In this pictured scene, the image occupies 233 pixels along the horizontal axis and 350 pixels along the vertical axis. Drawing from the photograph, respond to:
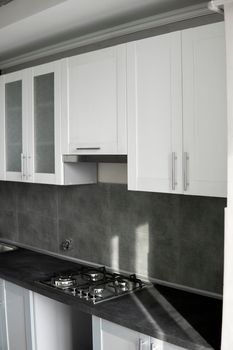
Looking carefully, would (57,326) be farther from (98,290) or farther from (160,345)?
(160,345)

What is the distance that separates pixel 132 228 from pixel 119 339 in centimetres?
87

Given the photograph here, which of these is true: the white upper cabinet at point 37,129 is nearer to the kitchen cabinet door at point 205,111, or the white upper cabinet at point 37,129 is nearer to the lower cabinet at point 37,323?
the lower cabinet at point 37,323

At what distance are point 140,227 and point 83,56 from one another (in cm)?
115

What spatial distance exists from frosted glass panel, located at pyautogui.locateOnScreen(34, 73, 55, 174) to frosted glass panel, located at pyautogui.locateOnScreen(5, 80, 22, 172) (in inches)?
9.0

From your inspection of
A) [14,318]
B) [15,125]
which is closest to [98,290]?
[14,318]

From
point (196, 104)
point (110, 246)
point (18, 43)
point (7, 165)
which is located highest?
point (18, 43)

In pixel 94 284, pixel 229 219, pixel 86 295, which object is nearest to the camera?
pixel 229 219

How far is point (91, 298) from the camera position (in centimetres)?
257

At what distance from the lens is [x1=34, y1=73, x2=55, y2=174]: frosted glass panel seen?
3.10 m

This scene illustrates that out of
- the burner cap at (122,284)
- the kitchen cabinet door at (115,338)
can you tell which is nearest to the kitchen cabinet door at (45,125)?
the burner cap at (122,284)

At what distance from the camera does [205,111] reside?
217 centimetres

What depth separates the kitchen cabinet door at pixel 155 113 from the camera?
2.30m

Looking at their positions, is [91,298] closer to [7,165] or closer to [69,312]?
[69,312]

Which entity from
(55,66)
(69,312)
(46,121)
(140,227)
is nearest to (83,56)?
(55,66)
